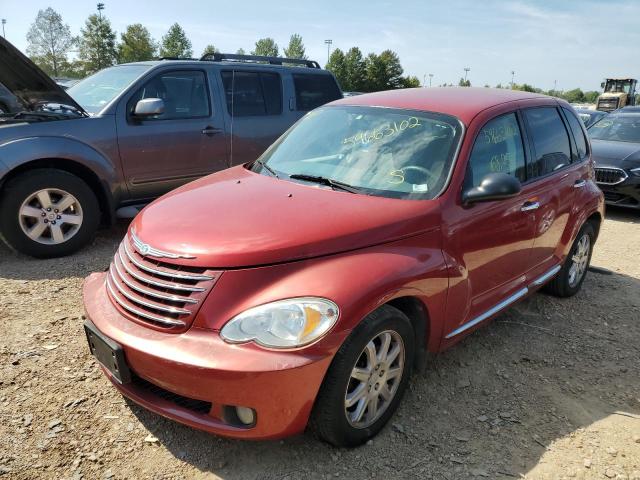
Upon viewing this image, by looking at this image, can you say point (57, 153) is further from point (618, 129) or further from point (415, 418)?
point (618, 129)

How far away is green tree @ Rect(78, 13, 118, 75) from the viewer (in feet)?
182

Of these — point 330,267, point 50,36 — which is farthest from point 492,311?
point 50,36

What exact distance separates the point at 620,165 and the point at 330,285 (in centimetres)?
771

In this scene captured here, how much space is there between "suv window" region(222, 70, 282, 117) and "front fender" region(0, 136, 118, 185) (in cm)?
169

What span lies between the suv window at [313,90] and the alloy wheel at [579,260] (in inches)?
152

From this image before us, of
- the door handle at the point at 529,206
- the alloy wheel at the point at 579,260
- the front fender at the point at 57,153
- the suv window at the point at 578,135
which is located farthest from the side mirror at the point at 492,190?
the front fender at the point at 57,153

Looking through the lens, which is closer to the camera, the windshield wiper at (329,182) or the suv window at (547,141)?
the windshield wiper at (329,182)

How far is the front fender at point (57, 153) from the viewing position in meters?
4.55

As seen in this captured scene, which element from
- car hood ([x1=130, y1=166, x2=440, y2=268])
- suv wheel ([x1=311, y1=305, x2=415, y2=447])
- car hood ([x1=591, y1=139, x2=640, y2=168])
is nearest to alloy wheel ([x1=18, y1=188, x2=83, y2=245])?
car hood ([x1=130, y1=166, x2=440, y2=268])

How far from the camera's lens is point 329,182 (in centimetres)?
308

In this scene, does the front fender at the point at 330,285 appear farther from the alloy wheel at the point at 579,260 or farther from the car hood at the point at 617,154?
the car hood at the point at 617,154

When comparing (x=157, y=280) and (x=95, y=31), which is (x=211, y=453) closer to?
(x=157, y=280)

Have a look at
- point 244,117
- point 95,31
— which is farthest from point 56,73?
point 244,117

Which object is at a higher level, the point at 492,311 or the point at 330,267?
the point at 330,267
